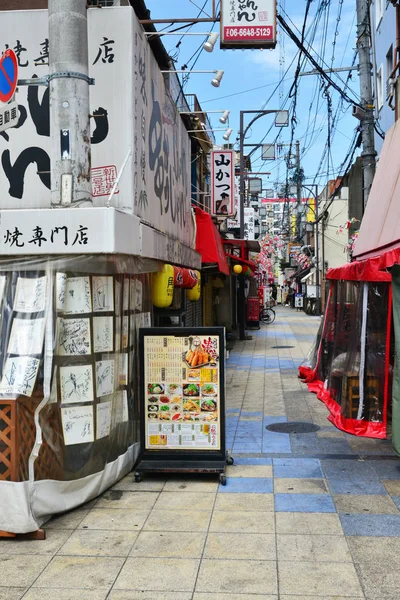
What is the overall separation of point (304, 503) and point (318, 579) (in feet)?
5.62

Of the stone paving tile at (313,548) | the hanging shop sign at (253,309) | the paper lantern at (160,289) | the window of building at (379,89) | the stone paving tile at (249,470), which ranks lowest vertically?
the stone paving tile at (249,470)

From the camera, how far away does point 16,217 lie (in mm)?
5926

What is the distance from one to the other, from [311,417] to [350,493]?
4069 mm

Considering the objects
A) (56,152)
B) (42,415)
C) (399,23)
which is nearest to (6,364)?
(42,415)

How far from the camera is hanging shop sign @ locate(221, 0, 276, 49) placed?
26.3 feet

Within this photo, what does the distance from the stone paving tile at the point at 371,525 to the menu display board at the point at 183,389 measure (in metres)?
1.85

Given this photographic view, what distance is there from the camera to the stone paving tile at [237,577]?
4.41 m

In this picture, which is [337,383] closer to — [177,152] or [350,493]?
[350,493]

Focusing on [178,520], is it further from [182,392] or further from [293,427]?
[293,427]

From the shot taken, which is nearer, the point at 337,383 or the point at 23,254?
the point at 23,254

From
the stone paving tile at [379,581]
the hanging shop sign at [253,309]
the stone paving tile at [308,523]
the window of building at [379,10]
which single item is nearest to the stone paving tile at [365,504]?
the stone paving tile at [308,523]

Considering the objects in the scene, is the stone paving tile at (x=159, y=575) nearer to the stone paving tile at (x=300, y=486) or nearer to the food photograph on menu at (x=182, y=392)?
the stone paving tile at (x=300, y=486)

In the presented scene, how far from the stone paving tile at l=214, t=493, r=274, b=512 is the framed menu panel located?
0.62 m

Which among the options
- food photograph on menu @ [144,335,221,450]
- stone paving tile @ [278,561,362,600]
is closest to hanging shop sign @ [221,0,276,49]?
food photograph on menu @ [144,335,221,450]
